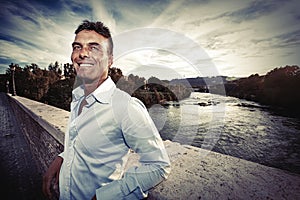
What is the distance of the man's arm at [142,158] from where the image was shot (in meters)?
0.66

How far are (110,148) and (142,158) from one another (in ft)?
0.60

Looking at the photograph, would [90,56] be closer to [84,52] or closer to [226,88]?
[84,52]

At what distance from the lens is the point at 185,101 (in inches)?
1007

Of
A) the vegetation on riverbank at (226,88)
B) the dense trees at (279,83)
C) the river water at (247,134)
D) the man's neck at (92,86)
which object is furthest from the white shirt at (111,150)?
the dense trees at (279,83)

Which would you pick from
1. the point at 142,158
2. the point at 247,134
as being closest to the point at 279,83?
the point at 247,134

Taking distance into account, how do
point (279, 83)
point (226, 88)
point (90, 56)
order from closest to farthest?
point (90, 56), point (279, 83), point (226, 88)

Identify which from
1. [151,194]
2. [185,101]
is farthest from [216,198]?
[185,101]

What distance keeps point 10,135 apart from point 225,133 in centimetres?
1432

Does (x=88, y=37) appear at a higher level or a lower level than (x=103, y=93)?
higher

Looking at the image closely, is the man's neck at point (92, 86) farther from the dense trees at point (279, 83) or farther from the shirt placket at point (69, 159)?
the dense trees at point (279, 83)

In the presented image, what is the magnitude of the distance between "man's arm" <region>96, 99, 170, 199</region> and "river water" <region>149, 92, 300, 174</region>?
35.2 feet

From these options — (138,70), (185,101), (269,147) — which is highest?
(138,70)

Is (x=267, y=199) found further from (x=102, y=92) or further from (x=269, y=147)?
(x=269, y=147)

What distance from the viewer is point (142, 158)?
2.27 feet
